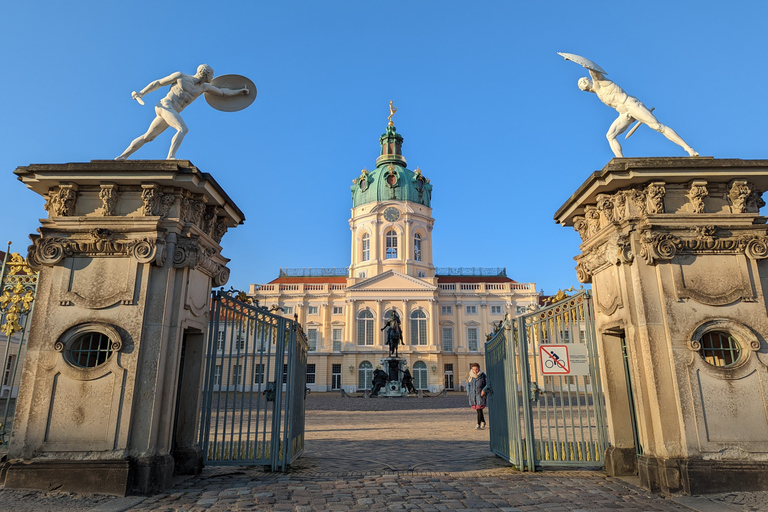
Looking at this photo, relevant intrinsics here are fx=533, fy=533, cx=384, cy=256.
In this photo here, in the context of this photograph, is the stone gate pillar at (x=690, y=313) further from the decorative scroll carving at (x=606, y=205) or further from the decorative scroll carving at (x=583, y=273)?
the decorative scroll carving at (x=583, y=273)

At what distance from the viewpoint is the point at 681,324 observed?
267 inches

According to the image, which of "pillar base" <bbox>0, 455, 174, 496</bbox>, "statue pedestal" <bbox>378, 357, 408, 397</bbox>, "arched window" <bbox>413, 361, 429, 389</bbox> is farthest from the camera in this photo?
"arched window" <bbox>413, 361, 429, 389</bbox>

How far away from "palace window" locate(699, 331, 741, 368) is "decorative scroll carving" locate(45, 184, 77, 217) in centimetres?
836

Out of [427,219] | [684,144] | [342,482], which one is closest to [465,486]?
[342,482]

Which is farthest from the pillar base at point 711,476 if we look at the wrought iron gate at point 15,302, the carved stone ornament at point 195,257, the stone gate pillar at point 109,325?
the wrought iron gate at point 15,302

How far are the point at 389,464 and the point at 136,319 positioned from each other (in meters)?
4.56

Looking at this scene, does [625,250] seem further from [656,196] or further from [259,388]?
[259,388]

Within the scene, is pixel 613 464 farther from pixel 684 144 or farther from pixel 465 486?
pixel 684 144

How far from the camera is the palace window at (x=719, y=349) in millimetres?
6766

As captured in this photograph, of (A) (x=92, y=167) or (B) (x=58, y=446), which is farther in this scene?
(A) (x=92, y=167)

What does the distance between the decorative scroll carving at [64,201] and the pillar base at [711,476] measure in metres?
8.16

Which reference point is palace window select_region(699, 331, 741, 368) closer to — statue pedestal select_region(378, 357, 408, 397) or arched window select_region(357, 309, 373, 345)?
statue pedestal select_region(378, 357, 408, 397)

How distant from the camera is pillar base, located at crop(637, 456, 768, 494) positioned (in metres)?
6.24

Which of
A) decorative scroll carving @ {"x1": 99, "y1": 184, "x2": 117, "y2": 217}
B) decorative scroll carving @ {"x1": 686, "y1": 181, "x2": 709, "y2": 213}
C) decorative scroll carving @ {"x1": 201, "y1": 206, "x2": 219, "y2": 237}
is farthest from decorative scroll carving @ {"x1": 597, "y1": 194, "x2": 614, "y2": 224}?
decorative scroll carving @ {"x1": 99, "y1": 184, "x2": 117, "y2": 217}
